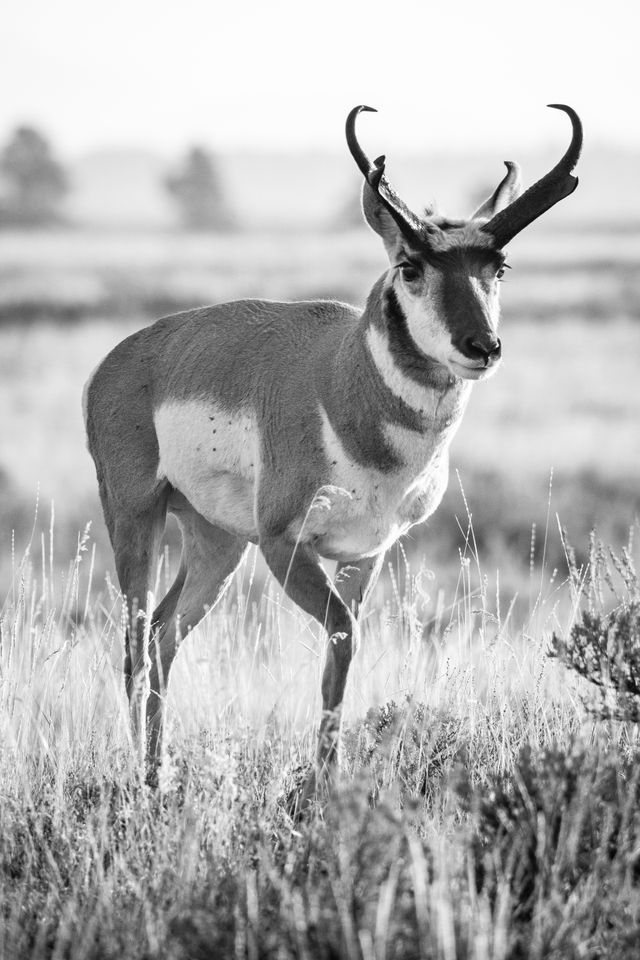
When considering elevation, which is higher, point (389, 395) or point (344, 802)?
point (389, 395)

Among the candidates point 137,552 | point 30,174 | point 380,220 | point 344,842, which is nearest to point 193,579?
point 137,552

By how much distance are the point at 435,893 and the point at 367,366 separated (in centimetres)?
250

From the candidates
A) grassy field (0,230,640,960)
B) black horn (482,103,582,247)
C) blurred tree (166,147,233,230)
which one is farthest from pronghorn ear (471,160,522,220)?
blurred tree (166,147,233,230)

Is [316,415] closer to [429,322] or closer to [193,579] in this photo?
[429,322]

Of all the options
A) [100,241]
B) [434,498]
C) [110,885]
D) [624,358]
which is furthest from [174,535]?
[100,241]

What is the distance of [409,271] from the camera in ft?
16.4

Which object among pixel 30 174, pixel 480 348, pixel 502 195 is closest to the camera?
pixel 480 348

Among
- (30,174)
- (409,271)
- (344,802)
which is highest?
(30,174)

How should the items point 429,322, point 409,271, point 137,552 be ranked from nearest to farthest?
1. point 429,322
2. point 409,271
3. point 137,552

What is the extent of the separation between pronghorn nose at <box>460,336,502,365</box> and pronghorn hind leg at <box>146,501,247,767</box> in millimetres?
2146

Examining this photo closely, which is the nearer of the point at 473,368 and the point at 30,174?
the point at 473,368

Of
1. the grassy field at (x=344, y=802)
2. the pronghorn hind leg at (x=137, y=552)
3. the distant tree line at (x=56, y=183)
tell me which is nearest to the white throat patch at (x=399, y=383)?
the grassy field at (x=344, y=802)

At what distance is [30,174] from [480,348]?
91.2 metres

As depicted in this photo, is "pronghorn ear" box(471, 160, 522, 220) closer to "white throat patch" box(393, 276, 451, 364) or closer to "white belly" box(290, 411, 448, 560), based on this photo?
"white throat patch" box(393, 276, 451, 364)
